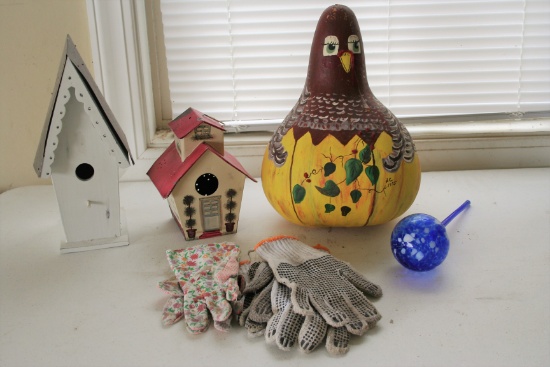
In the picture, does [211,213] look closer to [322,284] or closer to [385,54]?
[322,284]

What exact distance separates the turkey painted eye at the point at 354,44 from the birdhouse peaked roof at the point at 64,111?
15.7 inches

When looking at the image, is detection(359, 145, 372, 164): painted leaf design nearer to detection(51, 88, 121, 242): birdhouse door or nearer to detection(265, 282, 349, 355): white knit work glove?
detection(265, 282, 349, 355): white knit work glove

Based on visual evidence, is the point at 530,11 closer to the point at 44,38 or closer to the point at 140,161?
the point at 140,161

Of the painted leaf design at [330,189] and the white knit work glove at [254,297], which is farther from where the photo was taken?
the painted leaf design at [330,189]

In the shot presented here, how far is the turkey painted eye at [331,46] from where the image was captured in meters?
0.94

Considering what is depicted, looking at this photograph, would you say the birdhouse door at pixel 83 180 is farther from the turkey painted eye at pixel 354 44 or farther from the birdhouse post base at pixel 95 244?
the turkey painted eye at pixel 354 44

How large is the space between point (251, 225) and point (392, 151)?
11.9 inches

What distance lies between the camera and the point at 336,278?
0.82 m

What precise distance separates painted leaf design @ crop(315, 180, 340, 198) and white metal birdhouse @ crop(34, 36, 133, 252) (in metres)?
0.32

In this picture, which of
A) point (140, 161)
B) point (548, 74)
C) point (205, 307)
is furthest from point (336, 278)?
point (548, 74)

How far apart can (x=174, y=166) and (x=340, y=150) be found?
28 cm

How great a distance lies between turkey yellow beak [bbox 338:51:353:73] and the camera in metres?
0.93

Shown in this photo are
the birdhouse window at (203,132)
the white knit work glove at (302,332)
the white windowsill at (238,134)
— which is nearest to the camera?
the white knit work glove at (302,332)

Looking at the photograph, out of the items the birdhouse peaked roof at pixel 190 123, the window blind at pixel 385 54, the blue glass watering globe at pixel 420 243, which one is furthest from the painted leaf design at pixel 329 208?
the window blind at pixel 385 54
